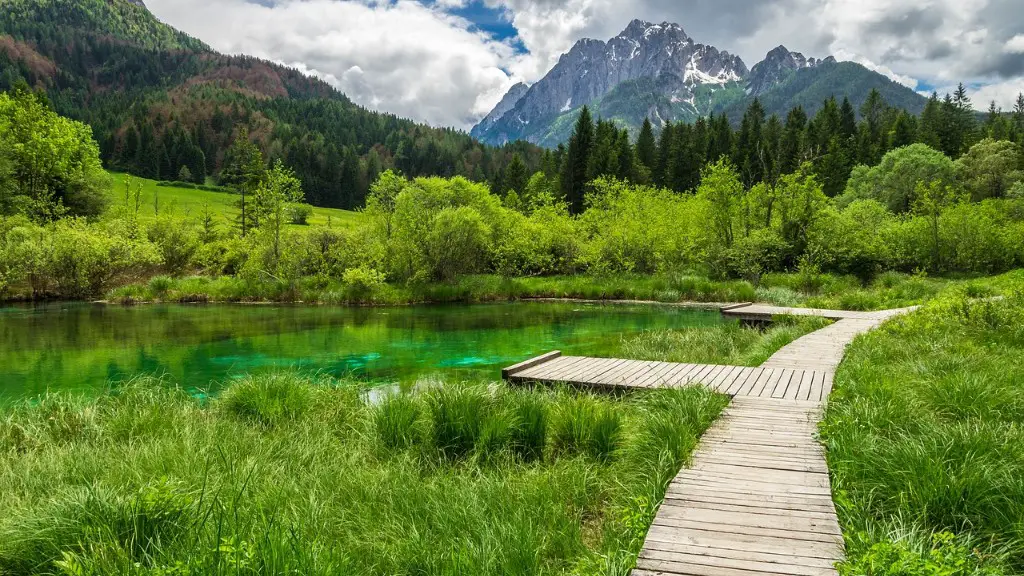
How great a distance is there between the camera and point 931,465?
4.11 m

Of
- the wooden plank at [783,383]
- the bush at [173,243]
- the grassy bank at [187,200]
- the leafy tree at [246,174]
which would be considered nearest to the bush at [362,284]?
the bush at [173,243]

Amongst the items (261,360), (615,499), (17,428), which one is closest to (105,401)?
(17,428)

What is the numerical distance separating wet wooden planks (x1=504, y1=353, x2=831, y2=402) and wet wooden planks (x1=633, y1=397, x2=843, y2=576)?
2.08 metres

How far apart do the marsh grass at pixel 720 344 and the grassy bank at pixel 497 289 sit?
11.4m

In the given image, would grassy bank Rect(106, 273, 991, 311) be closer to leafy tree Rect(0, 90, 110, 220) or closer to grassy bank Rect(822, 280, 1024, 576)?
leafy tree Rect(0, 90, 110, 220)

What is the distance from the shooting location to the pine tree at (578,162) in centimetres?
6438

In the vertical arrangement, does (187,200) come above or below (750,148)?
below

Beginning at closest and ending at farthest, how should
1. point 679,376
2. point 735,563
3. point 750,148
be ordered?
point 735,563, point 679,376, point 750,148

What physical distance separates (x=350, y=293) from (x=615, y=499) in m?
30.0

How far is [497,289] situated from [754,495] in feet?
100

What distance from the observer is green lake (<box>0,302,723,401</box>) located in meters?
12.9

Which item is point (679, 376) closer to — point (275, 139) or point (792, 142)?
point (792, 142)

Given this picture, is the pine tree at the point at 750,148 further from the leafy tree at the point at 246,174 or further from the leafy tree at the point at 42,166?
the leafy tree at the point at 42,166

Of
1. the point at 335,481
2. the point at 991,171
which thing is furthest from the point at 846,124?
the point at 335,481
